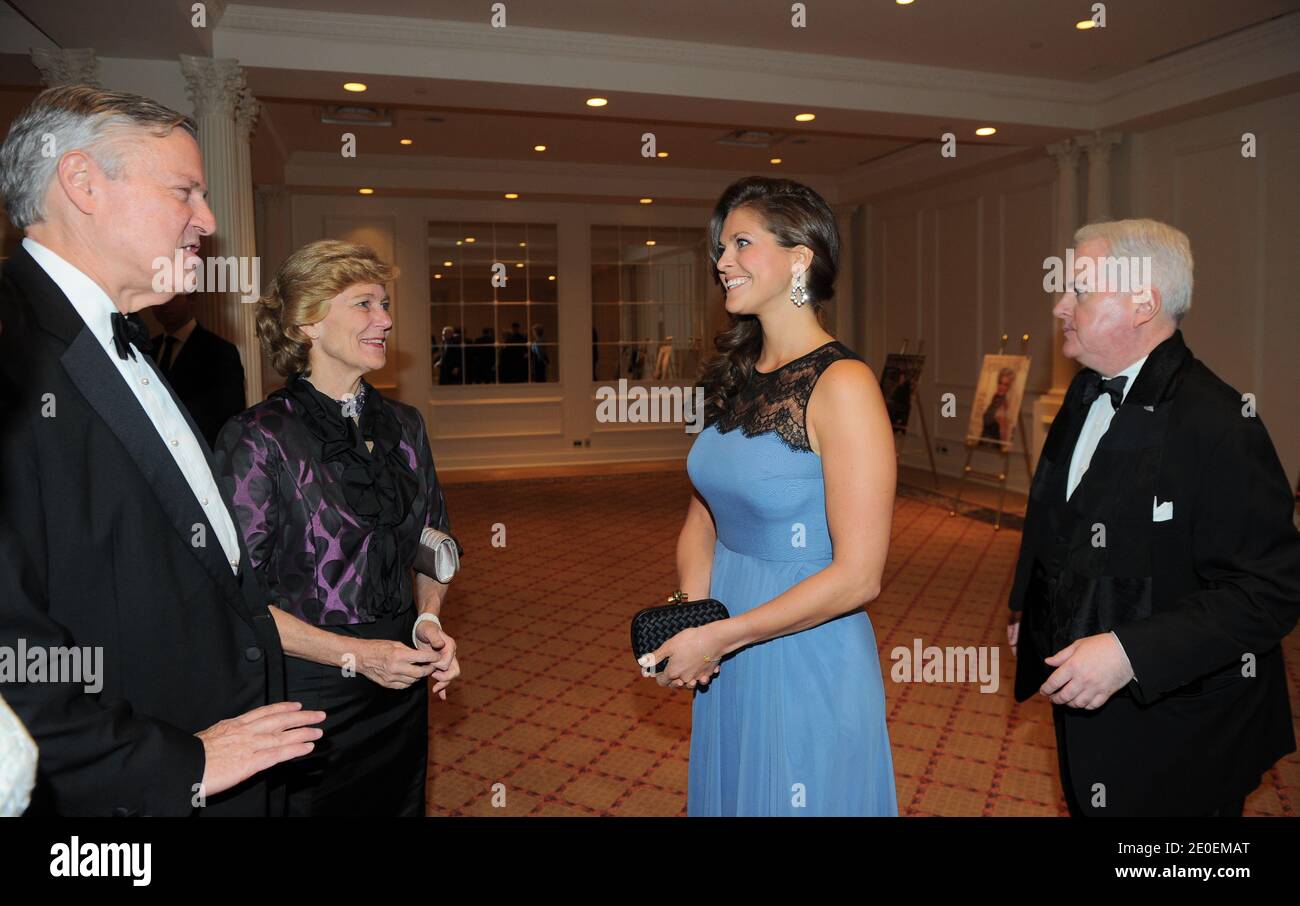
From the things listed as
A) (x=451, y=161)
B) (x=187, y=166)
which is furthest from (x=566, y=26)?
(x=187, y=166)

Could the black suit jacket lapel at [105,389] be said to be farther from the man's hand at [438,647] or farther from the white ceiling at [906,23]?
the white ceiling at [906,23]

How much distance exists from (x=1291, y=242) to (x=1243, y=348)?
0.84 m

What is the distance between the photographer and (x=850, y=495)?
1709 mm

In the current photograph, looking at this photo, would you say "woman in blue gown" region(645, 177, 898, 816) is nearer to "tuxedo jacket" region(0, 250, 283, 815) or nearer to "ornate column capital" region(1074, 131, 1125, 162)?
"tuxedo jacket" region(0, 250, 283, 815)

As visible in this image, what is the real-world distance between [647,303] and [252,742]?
11207mm

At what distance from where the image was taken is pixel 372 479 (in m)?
2.01

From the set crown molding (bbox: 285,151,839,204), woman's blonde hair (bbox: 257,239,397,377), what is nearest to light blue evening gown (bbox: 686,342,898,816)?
woman's blonde hair (bbox: 257,239,397,377)

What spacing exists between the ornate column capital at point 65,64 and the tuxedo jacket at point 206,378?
2072 millimetres

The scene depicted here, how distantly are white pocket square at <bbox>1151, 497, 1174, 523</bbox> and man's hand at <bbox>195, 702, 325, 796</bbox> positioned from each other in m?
1.52

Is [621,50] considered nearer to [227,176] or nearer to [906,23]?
[906,23]

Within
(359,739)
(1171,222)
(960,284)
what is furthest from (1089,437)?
(960,284)

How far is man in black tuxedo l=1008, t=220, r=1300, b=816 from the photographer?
167 centimetres

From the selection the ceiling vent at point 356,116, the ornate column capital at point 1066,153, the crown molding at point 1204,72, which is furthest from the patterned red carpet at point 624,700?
the ceiling vent at point 356,116

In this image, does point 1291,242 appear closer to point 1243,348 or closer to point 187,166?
point 1243,348
